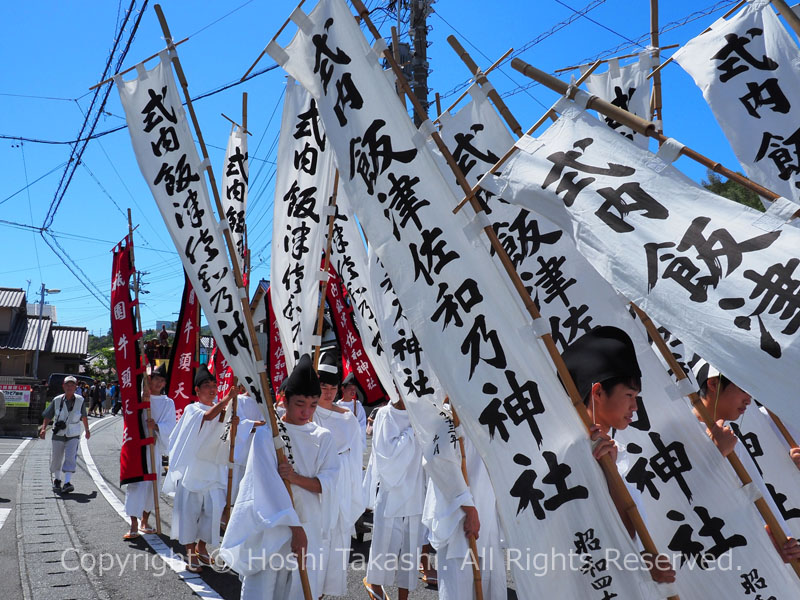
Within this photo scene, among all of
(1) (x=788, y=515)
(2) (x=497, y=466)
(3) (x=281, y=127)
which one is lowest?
(1) (x=788, y=515)

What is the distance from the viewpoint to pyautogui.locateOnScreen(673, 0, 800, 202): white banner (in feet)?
15.8

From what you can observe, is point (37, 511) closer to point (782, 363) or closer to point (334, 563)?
point (334, 563)

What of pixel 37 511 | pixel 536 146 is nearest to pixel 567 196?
pixel 536 146

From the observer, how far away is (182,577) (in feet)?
23.6

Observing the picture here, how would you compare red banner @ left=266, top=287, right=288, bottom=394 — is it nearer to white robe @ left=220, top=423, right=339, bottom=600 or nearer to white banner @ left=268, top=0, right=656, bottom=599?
white robe @ left=220, top=423, right=339, bottom=600

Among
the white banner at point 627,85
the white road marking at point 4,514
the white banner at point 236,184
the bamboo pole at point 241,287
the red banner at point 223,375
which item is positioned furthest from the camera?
the white road marking at point 4,514

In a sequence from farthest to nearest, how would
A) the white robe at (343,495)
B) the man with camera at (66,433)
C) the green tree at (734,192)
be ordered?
the green tree at (734,192), the man with camera at (66,433), the white robe at (343,495)

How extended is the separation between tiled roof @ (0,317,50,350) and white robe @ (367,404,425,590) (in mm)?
40517

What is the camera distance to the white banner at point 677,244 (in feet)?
7.58

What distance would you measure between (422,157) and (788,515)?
3.11m

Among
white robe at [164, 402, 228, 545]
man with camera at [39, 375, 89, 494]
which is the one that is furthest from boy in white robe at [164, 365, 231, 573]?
man with camera at [39, 375, 89, 494]

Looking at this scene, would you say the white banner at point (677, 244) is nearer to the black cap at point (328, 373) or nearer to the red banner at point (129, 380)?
the black cap at point (328, 373)

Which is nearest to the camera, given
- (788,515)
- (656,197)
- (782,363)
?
(782,363)

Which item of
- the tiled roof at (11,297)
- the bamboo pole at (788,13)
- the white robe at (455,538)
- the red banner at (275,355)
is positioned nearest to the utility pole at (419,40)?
the red banner at (275,355)
